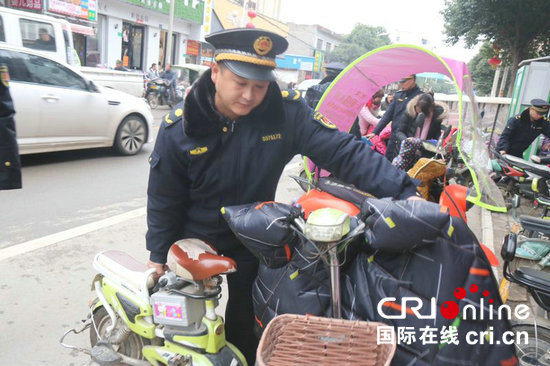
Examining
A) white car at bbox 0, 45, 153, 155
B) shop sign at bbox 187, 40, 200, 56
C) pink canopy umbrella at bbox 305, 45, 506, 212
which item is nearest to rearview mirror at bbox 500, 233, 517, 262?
pink canopy umbrella at bbox 305, 45, 506, 212

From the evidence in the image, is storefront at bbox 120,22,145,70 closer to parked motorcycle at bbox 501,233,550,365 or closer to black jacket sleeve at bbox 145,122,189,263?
black jacket sleeve at bbox 145,122,189,263

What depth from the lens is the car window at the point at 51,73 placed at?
19.6ft

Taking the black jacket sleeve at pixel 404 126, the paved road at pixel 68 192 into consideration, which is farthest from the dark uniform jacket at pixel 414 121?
the paved road at pixel 68 192

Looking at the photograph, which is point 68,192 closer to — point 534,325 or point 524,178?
point 534,325

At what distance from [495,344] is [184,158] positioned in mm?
1279

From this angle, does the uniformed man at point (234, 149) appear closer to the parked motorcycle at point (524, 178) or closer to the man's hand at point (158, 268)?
the man's hand at point (158, 268)

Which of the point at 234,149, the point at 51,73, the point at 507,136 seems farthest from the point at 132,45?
the point at 234,149

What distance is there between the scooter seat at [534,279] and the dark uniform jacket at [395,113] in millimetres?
3059

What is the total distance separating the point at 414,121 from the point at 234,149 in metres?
3.75

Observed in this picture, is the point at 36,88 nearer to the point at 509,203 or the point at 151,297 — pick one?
the point at 151,297

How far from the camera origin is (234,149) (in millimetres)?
1875

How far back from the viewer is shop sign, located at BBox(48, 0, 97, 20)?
1611cm

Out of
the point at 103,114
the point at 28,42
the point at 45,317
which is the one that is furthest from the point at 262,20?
the point at 45,317

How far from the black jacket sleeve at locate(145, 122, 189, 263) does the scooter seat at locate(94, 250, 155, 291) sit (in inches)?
5.4
